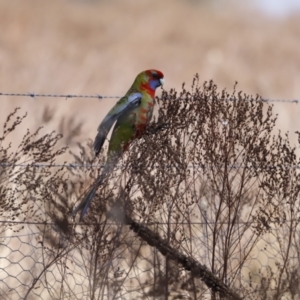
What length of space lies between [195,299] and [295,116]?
5.72m

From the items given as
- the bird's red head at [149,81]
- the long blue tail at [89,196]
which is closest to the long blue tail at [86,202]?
the long blue tail at [89,196]

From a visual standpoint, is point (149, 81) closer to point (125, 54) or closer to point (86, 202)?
point (86, 202)

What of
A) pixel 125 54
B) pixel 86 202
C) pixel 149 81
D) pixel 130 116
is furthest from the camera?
pixel 125 54

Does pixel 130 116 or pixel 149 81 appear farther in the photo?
pixel 149 81

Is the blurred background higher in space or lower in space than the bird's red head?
higher

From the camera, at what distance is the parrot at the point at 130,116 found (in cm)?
354

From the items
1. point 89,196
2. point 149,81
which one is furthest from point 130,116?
point 89,196

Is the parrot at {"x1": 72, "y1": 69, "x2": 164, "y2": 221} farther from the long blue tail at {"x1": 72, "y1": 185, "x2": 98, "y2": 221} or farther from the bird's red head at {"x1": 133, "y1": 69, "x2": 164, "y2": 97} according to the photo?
the long blue tail at {"x1": 72, "y1": 185, "x2": 98, "y2": 221}

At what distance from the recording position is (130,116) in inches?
147

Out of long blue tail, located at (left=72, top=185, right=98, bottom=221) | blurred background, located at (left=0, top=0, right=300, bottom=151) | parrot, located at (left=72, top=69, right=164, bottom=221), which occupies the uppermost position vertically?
blurred background, located at (left=0, top=0, right=300, bottom=151)

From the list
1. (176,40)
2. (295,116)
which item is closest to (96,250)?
(295,116)

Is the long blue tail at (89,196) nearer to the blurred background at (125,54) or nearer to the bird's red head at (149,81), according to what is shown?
the bird's red head at (149,81)

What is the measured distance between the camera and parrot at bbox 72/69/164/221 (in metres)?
3.54

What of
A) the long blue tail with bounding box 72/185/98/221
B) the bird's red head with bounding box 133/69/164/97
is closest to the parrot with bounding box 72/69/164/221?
the bird's red head with bounding box 133/69/164/97
